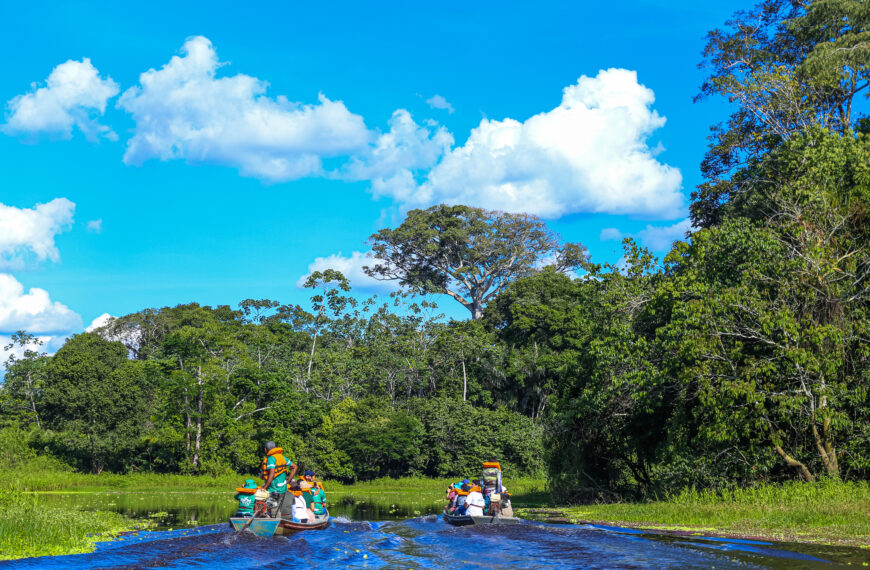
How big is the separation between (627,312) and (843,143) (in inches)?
342

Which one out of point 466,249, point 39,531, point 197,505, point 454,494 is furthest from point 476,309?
point 39,531

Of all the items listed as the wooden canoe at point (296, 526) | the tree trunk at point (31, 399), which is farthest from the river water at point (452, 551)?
the tree trunk at point (31, 399)

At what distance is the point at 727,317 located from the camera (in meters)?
22.1

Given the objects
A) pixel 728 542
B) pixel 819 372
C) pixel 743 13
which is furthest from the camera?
pixel 743 13

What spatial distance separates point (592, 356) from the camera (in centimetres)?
2852

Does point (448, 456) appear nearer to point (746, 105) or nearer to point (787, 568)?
point (746, 105)

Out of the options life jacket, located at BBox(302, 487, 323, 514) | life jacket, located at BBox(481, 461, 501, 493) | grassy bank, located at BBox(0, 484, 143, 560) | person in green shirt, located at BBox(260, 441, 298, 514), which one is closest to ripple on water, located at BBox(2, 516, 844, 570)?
grassy bank, located at BBox(0, 484, 143, 560)

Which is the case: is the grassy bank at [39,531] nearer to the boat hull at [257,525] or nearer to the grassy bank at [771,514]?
the boat hull at [257,525]

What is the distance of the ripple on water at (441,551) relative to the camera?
573 inches

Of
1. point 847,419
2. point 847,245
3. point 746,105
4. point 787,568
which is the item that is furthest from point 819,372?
point 746,105

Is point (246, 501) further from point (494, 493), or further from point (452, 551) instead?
point (494, 493)

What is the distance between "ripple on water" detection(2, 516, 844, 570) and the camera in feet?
47.8

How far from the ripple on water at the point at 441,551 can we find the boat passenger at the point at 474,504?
84 centimetres

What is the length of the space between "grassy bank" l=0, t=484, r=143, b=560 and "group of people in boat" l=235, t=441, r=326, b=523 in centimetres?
352
